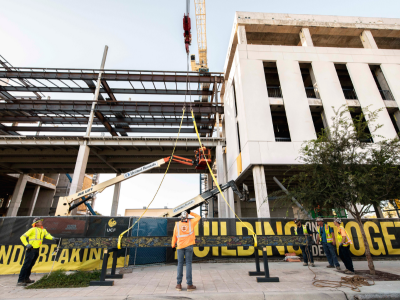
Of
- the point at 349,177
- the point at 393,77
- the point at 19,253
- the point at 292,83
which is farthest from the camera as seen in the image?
the point at 393,77

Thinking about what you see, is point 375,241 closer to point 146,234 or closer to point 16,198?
point 146,234

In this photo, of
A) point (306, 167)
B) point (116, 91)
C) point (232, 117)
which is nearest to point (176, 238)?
point (306, 167)

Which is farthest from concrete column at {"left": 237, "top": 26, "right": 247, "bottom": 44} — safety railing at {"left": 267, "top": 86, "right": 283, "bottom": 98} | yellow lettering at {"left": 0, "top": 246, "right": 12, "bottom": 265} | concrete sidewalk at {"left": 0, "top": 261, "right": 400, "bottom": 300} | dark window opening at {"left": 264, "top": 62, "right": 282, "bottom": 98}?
yellow lettering at {"left": 0, "top": 246, "right": 12, "bottom": 265}

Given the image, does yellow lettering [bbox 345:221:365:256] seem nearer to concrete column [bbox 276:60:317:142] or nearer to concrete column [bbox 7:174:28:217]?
concrete column [bbox 276:60:317:142]

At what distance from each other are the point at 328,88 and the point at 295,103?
331 centimetres

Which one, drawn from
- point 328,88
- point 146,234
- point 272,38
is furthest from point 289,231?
point 272,38

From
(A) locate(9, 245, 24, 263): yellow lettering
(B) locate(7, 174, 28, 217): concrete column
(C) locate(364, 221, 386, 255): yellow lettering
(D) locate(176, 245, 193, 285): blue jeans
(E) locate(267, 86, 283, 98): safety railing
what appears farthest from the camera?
(B) locate(7, 174, 28, 217): concrete column

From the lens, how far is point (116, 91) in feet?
84.0

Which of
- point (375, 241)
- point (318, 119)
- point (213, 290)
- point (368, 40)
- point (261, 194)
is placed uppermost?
point (368, 40)

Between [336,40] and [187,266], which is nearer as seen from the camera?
[187,266]

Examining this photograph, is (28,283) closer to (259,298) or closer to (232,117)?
(259,298)

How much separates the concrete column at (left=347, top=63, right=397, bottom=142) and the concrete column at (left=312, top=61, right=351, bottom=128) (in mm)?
1621

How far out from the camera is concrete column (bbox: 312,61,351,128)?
1627 centimetres

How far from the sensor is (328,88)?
16938mm
